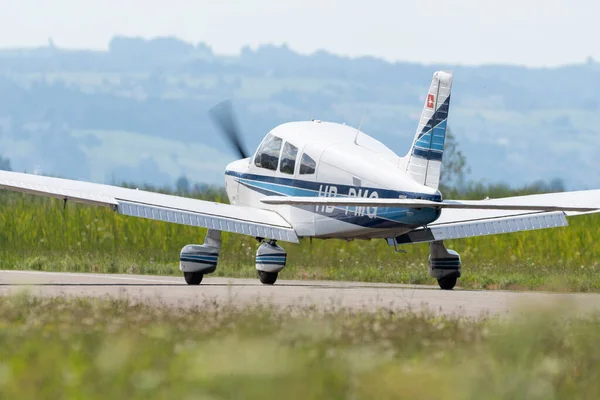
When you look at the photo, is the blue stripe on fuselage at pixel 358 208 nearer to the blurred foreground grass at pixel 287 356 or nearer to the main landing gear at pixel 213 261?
the main landing gear at pixel 213 261

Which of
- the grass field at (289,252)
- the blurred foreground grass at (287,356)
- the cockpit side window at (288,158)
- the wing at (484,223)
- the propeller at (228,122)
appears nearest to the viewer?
the blurred foreground grass at (287,356)

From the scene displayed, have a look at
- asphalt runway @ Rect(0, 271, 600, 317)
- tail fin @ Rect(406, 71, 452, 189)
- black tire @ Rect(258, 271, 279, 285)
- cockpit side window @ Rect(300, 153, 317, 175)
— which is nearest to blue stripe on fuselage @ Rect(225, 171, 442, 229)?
cockpit side window @ Rect(300, 153, 317, 175)

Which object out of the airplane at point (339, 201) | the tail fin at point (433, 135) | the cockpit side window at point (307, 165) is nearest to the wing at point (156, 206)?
the airplane at point (339, 201)

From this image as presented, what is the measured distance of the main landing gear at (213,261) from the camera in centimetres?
2261

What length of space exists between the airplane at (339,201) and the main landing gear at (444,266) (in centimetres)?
2

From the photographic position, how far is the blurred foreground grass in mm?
7901

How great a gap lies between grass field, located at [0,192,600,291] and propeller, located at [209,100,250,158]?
2136mm

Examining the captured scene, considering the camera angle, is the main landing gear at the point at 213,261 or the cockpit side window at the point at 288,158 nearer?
the main landing gear at the point at 213,261

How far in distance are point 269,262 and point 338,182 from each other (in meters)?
1.69

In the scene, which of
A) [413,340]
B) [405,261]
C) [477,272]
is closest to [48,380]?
[413,340]

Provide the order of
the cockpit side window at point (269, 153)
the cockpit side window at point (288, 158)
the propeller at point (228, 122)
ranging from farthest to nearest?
the propeller at point (228, 122)
the cockpit side window at point (269, 153)
the cockpit side window at point (288, 158)

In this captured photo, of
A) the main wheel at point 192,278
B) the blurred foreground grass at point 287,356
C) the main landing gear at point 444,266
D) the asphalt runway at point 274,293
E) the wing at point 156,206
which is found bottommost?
the blurred foreground grass at point 287,356

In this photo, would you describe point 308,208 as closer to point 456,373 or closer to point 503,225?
point 503,225

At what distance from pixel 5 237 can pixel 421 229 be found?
11.9 meters
